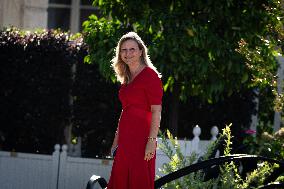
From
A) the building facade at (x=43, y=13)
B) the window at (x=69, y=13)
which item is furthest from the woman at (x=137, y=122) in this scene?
the window at (x=69, y=13)

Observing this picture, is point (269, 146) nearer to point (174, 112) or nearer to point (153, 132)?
point (174, 112)

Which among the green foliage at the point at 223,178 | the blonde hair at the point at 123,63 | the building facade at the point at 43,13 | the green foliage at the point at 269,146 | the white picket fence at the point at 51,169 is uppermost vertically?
the building facade at the point at 43,13

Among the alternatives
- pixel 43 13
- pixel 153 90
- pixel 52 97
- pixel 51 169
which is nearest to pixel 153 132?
pixel 153 90

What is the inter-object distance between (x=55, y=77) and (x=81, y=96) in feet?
1.19

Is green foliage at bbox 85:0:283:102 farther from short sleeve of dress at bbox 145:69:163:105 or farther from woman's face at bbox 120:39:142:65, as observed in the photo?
short sleeve of dress at bbox 145:69:163:105

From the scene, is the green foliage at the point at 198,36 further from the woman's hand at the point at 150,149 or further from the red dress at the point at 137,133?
the woman's hand at the point at 150,149

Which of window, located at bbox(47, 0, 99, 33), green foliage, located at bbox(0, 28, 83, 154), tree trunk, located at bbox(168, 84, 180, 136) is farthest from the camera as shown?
window, located at bbox(47, 0, 99, 33)

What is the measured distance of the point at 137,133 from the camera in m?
5.42

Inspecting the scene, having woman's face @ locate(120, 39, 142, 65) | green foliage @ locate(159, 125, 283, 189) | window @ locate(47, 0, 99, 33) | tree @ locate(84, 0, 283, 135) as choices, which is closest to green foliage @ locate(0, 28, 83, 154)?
tree @ locate(84, 0, 283, 135)

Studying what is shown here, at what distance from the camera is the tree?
708 cm

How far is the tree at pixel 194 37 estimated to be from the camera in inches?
279

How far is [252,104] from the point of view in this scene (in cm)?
859

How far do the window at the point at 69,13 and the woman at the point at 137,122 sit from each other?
7121mm

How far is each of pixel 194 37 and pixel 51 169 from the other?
195cm
